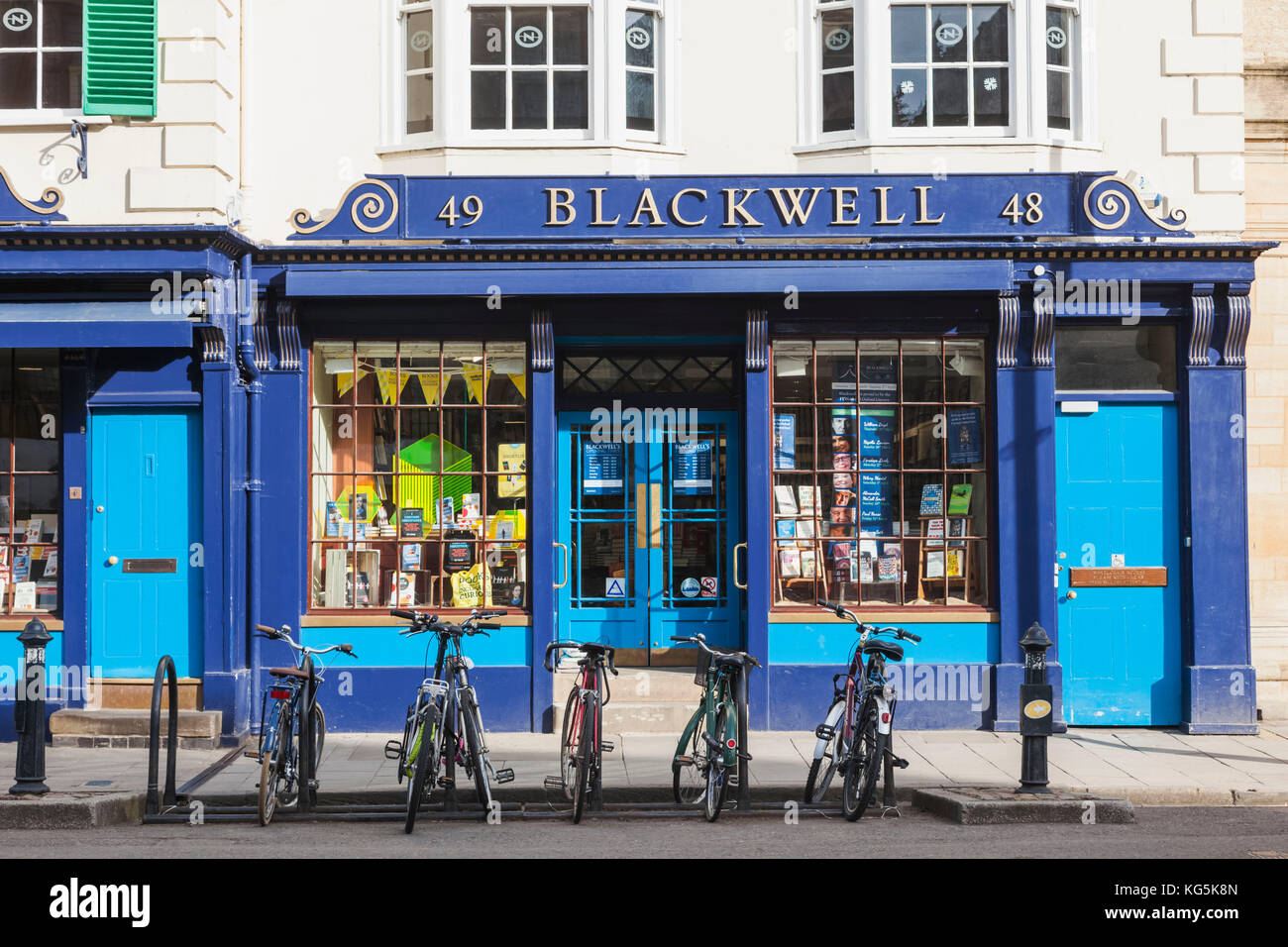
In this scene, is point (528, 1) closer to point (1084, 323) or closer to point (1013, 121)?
point (1013, 121)

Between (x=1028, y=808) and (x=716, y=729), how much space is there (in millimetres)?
1930

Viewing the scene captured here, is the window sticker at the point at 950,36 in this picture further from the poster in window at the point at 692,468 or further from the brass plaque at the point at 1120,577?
the brass plaque at the point at 1120,577

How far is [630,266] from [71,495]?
4.87 meters

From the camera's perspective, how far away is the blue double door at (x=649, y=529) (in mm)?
11516

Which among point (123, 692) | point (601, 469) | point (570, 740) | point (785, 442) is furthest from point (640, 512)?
point (123, 692)

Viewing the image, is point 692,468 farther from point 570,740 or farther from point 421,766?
point 421,766

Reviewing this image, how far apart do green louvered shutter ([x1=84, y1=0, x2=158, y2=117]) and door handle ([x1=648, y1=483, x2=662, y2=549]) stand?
5082 mm

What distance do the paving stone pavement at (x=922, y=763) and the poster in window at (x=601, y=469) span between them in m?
2.16

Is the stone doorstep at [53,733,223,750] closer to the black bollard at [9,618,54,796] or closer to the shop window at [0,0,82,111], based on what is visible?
the black bollard at [9,618,54,796]

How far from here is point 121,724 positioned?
10.5 m

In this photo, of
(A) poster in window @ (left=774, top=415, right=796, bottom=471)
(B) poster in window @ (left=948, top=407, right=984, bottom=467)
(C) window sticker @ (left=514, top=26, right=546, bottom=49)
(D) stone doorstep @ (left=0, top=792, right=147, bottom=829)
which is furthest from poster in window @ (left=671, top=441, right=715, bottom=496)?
(D) stone doorstep @ (left=0, top=792, right=147, bottom=829)

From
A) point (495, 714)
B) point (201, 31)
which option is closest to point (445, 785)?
point (495, 714)

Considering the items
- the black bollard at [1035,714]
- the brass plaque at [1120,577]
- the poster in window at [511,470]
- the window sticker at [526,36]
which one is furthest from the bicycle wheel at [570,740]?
the window sticker at [526,36]

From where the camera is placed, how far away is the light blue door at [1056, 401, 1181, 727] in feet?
36.4
